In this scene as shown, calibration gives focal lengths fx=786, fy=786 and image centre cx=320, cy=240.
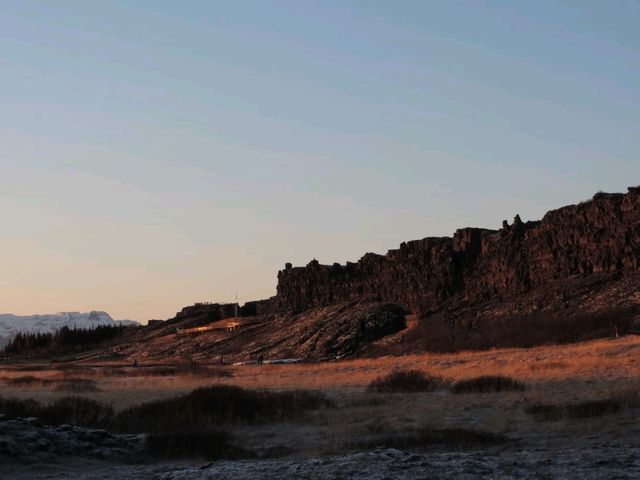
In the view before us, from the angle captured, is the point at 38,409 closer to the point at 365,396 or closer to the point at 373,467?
the point at 365,396

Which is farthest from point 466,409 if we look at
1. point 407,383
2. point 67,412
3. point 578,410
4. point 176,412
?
point 67,412

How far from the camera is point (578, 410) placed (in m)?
17.1

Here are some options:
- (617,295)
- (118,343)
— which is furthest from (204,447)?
(118,343)

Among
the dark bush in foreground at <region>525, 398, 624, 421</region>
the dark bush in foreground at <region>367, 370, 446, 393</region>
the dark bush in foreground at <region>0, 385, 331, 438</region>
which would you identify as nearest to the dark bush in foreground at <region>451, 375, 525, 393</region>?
the dark bush in foreground at <region>367, 370, 446, 393</region>

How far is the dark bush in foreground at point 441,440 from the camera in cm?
1409

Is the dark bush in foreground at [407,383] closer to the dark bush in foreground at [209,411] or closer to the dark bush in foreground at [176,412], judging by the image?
the dark bush in foreground at [209,411]

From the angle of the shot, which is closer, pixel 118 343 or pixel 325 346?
pixel 325 346

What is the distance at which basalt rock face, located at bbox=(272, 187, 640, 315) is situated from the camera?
196 feet

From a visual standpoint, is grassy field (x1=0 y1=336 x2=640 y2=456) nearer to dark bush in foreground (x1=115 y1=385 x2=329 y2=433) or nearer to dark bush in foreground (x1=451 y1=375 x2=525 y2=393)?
dark bush in foreground (x1=451 y1=375 x2=525 y2=393)

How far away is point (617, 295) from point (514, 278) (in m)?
16.1

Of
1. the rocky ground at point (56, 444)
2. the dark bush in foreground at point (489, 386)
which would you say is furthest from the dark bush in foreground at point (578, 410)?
the rocky ground at point (56, 444)

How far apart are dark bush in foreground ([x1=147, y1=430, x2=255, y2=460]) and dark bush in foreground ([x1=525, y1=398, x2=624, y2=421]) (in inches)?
267

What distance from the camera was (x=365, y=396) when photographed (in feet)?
82.3

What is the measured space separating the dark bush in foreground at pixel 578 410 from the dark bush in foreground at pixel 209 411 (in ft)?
21.8
